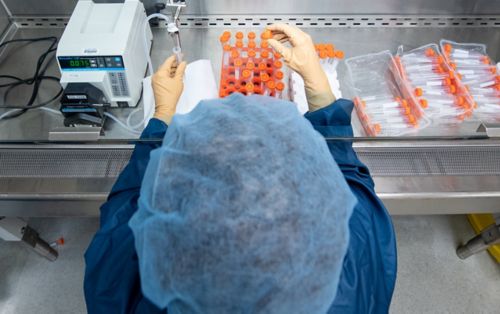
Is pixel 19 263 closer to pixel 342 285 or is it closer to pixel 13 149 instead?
pixel 13 149

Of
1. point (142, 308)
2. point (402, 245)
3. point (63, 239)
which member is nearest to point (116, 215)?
point (142, 308)

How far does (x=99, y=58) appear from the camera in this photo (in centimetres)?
107

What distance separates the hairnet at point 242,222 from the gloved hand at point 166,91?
545 millimetres

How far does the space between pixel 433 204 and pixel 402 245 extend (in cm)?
85

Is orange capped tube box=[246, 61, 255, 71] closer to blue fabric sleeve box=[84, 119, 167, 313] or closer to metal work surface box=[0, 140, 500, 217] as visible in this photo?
metal work surface box=[0, 140, 500, 217]

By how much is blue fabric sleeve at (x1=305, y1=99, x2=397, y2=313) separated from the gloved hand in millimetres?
449

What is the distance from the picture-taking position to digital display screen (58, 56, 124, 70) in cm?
108

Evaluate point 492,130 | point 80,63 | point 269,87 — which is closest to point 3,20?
point 80,63

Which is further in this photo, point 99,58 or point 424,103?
point 424,103

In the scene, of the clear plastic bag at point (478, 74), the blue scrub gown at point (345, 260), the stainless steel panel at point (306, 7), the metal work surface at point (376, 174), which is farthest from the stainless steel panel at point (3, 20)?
the clear plastic bag at point (478, 74)

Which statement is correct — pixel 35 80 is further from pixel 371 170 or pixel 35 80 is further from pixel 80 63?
pixel 371 170

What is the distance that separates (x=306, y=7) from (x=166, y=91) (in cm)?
73

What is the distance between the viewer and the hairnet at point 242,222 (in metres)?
0.49

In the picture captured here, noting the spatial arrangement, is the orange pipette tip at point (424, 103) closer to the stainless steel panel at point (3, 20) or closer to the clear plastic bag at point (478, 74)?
the clear plastic bag at point (478, 74)
